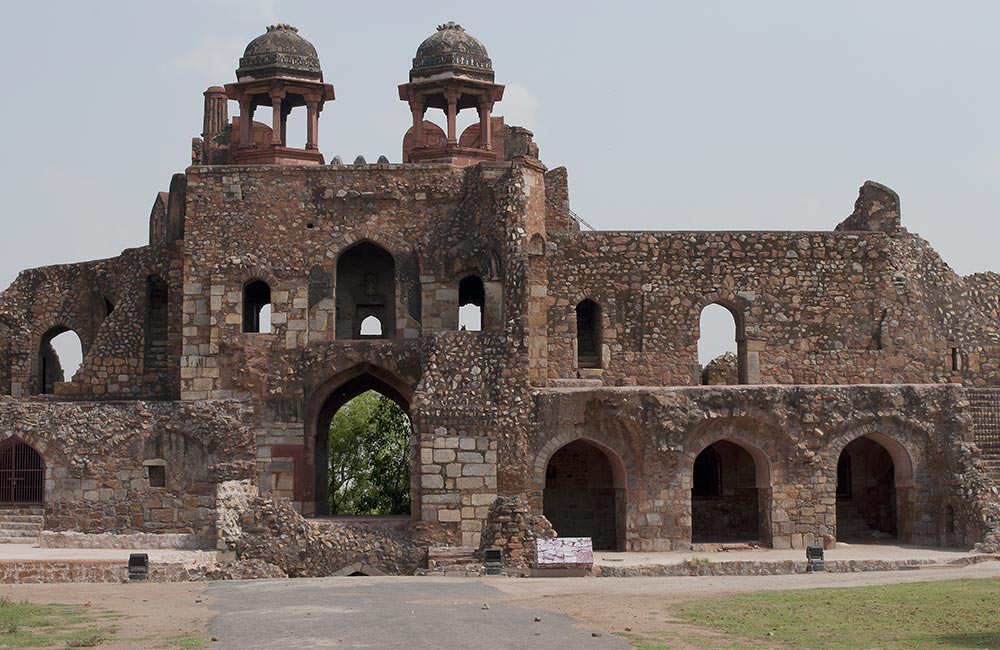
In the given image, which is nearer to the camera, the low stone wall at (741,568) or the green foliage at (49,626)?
the green foliage at (49,626)

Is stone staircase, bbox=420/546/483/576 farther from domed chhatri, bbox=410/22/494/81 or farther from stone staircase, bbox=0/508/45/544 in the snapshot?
domed chhatri, bbox=410/22/494/81

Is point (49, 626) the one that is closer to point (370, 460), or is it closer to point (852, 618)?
point (852, 618)

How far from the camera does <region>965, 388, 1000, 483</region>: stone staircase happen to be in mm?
28781

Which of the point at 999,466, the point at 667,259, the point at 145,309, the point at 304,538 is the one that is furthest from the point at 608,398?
the point at 145,309

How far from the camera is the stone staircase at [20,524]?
2731 cm

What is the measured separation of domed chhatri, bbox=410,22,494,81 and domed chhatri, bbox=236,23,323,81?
229 cm

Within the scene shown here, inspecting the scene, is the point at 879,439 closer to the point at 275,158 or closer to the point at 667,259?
the point at 667,259

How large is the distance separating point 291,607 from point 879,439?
44.8 ft

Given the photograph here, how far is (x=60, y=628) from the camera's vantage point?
54.7 feet

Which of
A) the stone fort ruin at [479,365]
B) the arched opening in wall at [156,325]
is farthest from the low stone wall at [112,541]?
the arched opening in wall at [156,325]

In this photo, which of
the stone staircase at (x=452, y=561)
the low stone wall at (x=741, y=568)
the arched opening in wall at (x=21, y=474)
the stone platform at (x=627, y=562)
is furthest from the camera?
the arched opening in wall at (x=21, y=474)

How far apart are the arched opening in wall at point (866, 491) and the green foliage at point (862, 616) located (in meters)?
9.38

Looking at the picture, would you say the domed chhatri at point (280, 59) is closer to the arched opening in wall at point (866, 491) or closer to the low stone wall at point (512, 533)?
the low stone wall at point (512, 533)

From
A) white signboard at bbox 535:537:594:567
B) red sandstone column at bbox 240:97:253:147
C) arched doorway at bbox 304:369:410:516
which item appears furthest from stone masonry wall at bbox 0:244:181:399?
arched doorway at bbox 304:369:410:516
